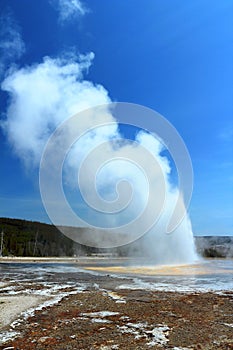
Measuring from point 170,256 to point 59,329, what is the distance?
2474 inches

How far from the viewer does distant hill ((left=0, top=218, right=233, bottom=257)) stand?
98.3m

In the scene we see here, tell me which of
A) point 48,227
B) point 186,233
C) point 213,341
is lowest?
point 213,341

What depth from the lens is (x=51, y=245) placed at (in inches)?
4405

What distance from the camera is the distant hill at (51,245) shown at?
9829cm

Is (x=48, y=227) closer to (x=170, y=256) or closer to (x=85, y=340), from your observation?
(x=170, y=256)

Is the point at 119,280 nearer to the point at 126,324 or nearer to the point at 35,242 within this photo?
the point at 126,324

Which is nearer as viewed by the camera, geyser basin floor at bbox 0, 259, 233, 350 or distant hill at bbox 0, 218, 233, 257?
geyser basin floor at bbox 0, 259, 233, 350

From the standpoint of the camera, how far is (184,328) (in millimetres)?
11797

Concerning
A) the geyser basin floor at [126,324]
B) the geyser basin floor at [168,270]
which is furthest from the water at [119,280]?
the geyser basin floor at [126,324]

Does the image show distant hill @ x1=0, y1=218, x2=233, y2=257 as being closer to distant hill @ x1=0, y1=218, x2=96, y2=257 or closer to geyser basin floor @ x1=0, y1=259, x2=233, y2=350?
distant hill @ x1=0, y1=218, x2=96, y2=257

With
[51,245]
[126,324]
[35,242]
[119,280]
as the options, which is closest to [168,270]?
[119,280]

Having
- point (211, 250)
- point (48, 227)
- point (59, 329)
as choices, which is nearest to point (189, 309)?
point (59, 329)

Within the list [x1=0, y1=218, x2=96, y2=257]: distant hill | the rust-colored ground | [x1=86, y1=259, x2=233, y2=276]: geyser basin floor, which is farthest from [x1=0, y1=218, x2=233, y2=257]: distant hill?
the rust-colored ground

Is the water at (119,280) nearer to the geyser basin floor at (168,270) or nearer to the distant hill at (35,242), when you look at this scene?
the geyser basin floor at (168,270)
